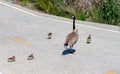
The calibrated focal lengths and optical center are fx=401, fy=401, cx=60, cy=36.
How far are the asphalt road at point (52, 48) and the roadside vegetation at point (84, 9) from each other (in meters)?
1.94

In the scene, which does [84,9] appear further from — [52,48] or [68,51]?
[68,51]

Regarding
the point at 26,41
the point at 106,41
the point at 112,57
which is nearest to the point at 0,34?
the point at 26,41

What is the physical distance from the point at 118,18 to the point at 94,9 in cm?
230

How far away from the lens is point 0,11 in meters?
22.5

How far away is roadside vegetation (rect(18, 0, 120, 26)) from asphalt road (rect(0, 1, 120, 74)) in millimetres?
1937

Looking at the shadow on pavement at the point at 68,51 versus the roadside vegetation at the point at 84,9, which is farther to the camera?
the roadside vegetation at the point at 84,9

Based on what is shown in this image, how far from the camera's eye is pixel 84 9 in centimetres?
2222

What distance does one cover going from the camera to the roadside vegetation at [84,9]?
66.4 feet

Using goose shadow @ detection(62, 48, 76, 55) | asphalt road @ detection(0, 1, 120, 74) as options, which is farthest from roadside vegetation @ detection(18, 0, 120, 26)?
goose shadow @ detection(62, 48, 76, 55)

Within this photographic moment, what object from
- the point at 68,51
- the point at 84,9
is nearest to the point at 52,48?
the point at 68,51

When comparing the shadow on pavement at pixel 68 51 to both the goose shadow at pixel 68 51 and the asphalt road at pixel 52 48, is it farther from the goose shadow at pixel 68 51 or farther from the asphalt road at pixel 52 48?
the asphalt road at pixel 52 48

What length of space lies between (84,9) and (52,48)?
8.51 m

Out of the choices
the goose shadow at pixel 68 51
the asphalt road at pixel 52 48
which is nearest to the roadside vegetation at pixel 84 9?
the asphalt road at pixel 52 48

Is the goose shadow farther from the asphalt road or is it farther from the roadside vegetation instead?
the roadside vegetation
